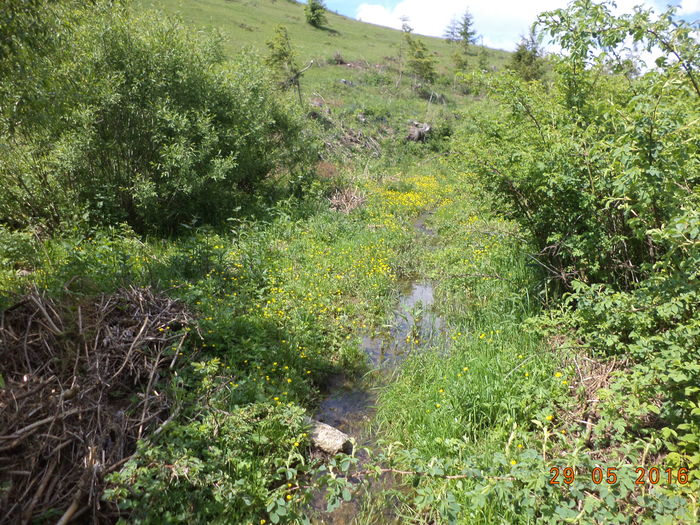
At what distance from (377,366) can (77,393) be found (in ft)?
12.5

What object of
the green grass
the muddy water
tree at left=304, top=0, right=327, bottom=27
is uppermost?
tree at left=304, top=0, right=327, bottom=27

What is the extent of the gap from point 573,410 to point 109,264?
709cm

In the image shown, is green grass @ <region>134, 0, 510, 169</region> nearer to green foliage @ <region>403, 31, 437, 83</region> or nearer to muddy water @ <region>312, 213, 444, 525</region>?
green foliage @ <region>403, 31, 437, 83</region>

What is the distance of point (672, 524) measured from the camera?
2.64 m

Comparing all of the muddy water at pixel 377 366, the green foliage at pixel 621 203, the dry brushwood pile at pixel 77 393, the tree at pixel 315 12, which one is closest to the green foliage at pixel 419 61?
the tree at pixel 315 12

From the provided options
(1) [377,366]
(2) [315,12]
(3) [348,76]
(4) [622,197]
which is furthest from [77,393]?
(2) [315,12]

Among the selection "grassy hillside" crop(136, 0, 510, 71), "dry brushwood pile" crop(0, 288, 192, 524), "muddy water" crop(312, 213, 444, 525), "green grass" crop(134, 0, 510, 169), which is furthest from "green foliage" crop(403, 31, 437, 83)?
"dry brushwood pile" crop(0, 288, 192, 524)

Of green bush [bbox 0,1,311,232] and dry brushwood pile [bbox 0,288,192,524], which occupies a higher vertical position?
Answer: green bush [bbox 0,1,311,232]

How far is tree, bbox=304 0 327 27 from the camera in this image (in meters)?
52.8

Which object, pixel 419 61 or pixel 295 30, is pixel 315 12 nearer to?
pixel 295 30

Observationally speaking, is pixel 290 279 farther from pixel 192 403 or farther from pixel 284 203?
pixel 284 203

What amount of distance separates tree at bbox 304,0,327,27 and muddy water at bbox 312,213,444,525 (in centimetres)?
5628

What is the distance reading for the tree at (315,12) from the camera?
173 ft

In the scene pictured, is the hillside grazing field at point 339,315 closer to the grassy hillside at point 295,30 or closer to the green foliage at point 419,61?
the grassy hillside at point 295,30
